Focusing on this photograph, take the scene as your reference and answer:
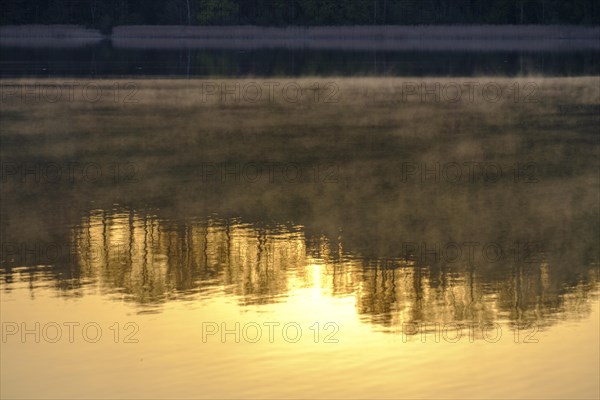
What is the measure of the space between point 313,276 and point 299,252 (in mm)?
1251

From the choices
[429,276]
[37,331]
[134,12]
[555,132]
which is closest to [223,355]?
[37,331]

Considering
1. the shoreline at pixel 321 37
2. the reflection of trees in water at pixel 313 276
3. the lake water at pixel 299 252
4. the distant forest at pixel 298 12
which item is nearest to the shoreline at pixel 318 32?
the shoreline at pixel 321 37

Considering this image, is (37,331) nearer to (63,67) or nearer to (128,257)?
(128,257)

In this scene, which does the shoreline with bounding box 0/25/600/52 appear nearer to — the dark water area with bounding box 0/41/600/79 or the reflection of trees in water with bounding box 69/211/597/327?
the dark water area with bounding box 0/41/600/79

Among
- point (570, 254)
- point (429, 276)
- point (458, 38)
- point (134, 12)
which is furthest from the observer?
point (134, 12)

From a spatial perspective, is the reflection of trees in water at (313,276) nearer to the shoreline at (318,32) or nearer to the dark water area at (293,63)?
the dark water area at (293,63)

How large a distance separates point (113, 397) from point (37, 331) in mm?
2115

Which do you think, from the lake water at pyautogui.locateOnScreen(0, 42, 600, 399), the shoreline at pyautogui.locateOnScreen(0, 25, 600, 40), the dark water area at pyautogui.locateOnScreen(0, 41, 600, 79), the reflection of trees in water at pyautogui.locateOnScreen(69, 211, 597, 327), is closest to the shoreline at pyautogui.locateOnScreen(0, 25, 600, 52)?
the shoreline at pyautogui.locateOnScreen(0, 25, 600, 40)

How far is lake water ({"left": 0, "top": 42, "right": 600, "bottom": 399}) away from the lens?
1047 centimetres

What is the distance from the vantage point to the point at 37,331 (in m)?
11.5

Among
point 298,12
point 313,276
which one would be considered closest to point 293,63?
point 313,276

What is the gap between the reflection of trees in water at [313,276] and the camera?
12469 mm

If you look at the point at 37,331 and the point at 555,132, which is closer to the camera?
the point at 37,331

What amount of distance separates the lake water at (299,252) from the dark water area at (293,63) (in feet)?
41.8
